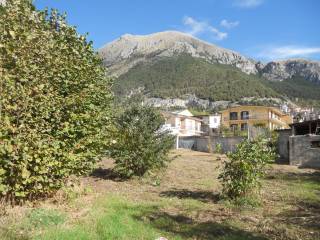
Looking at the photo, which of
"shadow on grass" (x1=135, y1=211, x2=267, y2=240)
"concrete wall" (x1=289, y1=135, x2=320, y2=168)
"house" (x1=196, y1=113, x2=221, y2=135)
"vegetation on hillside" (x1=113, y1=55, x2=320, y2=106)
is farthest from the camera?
"vegetation on hillside" (x1=113, y1=55, x2=320, y2=106)

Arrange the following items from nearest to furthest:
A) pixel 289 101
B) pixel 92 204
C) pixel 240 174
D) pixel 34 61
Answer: pixel 34 61 < pixel 92 204 < pixel 240 174 < pixel 289 101

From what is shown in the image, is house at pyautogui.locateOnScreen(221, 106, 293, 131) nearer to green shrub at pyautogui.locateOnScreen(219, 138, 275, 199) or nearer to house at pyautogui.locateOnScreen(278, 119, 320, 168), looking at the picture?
house at pyautogui.locateOnScreen(278, 119, 320, 168)

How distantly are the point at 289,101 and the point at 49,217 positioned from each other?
141912mm

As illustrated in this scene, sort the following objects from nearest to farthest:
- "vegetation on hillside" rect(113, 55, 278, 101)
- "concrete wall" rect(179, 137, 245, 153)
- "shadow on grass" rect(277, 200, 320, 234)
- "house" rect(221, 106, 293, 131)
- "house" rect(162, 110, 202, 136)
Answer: "shadow on grass" rect(277, 200, 320, 234)
"concrete wall" rect(179, 137, 245, 153)
"house" rect(221, 106, 293, 131)
"house" rect(162, 110, 202, 136)
"vegetation on hillside" rect(113, 55, 278, 101)

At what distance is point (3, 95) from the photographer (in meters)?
8.81

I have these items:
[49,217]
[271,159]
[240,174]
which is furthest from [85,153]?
[271,159]

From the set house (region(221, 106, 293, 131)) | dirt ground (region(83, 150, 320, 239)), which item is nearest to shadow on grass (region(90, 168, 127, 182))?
dirt ground (region(83, 150, 320, 239))

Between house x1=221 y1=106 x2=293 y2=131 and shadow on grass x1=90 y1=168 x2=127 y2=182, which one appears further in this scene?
house x1=221 y1=106 x2=293 y2=131

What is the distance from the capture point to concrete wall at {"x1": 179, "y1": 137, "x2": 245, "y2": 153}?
44.4 metres

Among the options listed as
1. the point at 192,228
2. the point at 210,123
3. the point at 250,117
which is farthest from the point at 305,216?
the point at 210,123

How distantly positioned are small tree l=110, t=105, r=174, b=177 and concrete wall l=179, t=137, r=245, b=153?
24561 mm

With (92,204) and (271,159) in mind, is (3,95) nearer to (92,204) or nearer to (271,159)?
(92,204)

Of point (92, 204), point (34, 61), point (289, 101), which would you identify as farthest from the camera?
point (289, 101)

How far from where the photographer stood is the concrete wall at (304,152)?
102 feet
